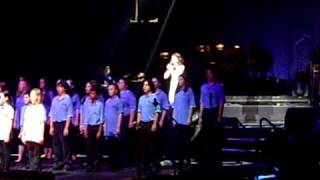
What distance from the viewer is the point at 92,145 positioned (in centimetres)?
1664

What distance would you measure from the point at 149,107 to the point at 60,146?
2373mm

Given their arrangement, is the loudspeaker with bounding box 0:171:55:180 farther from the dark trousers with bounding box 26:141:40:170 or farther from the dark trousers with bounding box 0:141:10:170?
the dark trousers with bounding box 0:141:10:170

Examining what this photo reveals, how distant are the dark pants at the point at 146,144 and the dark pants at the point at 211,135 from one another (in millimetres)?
1108

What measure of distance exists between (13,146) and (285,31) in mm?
9758

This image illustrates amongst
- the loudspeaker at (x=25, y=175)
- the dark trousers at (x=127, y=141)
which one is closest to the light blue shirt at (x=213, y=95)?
the dark trousers at (x=127, y=141)

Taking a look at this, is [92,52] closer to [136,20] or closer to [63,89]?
[136,20]

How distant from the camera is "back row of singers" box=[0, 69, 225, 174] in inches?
626

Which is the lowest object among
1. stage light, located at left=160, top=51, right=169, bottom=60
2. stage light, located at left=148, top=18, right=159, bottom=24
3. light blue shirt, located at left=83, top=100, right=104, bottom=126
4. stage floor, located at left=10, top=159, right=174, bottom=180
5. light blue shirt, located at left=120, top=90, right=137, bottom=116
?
stage floor, located at left=10, top=159, right=174, bottom=180

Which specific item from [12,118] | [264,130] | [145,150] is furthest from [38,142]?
[264,130]

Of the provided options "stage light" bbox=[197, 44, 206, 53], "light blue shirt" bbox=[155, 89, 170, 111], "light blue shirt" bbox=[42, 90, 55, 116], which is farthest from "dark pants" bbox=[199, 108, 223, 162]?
"stage light" bbox=[197, 44, 206, 53]

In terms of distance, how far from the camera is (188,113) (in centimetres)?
1620

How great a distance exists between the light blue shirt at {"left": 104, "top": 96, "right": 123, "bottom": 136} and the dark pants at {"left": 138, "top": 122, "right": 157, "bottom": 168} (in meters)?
0.83

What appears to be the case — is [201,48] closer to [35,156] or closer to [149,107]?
[149,107]

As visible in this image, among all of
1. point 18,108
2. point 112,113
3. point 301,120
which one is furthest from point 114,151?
point 301,120
